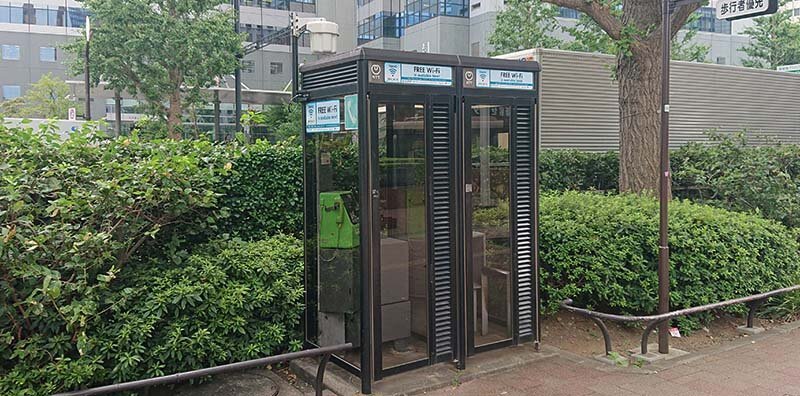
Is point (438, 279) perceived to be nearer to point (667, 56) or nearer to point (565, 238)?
point (565, 238)

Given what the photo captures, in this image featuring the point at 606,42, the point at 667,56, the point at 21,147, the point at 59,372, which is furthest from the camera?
the point at 606,42

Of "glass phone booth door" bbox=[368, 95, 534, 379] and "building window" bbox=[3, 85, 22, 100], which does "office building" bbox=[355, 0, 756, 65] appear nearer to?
"building window" bbox=[3, 85, 22, 100]

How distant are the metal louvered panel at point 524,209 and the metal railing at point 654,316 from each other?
566mm

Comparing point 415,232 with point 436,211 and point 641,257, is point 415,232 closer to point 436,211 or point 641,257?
point 436,211

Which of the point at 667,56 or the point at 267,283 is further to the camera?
the point at 667,56

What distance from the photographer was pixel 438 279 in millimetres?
5191

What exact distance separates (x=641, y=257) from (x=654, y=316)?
35.1 inches

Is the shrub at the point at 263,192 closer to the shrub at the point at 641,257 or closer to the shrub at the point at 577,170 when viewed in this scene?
the shrub at the point at 641,257

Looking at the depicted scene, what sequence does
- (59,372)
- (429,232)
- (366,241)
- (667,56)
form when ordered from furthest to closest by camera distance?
1. (667,56)
2. (429,232)
3. (366,241)
4. (59,372)

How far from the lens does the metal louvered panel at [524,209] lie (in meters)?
5.64

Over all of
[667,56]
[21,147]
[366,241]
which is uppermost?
[667,56]

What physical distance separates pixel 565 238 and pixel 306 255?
2797mm

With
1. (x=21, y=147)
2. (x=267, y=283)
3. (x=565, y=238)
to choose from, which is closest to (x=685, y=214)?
(x=565, y=238)

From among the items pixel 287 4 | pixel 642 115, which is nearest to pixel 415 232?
pixel 642 115
